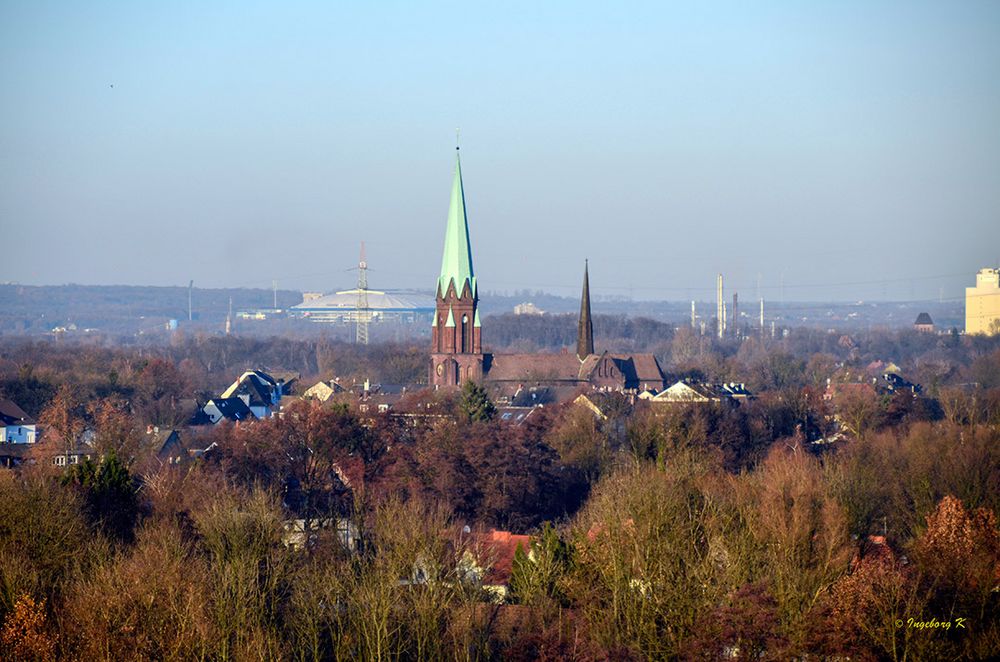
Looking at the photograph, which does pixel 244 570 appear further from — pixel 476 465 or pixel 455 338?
pixel 455 338

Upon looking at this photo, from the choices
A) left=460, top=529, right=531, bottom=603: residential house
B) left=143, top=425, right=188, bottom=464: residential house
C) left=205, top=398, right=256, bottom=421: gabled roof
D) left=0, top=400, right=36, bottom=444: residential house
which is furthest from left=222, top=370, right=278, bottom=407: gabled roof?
left=460, top=529, right=531, bottom=603: residential house

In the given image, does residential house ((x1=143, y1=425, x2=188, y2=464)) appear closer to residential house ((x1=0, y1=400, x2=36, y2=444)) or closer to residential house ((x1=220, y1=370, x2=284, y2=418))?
A: residential house ((x1=0, y1=400, x2=36, y2=444))

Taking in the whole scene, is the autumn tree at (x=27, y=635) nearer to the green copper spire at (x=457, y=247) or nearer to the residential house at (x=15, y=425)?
the residential house at (x=15, y=425)

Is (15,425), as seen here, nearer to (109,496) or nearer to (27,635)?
(109,496)

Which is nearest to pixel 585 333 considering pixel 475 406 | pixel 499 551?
pixel 475 406

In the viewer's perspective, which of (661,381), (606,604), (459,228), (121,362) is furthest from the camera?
(121,362)

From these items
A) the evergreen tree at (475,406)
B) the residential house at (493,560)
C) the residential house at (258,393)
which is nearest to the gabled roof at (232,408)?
the residential house at (258,393)

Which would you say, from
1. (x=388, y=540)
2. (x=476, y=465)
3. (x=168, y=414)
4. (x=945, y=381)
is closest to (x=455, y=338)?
(x=168, y=414)

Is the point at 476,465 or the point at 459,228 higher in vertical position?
the point at 459,228
